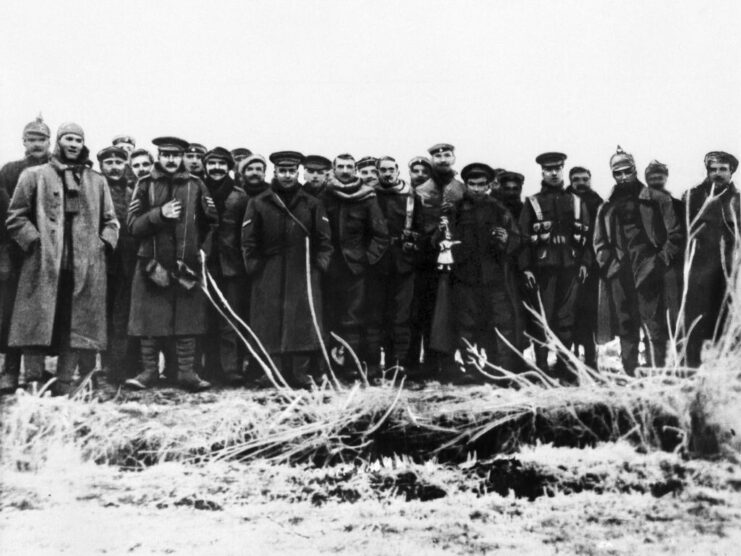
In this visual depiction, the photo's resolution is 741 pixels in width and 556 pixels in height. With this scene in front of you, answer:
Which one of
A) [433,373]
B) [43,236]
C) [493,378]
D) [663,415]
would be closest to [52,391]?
[43,236]

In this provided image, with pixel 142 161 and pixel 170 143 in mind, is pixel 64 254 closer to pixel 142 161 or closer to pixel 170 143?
pixel 142 161

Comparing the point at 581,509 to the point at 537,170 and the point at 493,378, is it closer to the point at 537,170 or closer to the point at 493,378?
the point at 493,378

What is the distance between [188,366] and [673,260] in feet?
10.0

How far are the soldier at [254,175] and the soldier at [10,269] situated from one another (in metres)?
1.23

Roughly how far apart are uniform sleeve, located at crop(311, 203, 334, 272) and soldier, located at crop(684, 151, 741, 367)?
226cm

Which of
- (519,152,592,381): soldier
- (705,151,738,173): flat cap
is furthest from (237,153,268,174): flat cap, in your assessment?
(705,151,738,173): flat cap

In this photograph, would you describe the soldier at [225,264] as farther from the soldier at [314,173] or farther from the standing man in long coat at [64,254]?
the standing man in long coat at [64,254]

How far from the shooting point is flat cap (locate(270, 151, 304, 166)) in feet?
15.4

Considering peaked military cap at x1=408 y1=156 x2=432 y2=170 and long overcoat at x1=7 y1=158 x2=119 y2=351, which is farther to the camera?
peaked military cap at x1=408 y1=156 x2=432 y2=170

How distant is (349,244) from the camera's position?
469 cm

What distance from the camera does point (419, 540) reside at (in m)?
4.27

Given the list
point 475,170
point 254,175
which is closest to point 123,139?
point 254,175

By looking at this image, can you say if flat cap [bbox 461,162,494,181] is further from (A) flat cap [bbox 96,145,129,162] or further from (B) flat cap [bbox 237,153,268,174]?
(A) flat cap [bbox 96,145,129,162]

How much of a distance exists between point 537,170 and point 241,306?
6.69 ft
